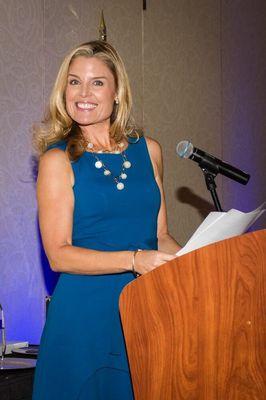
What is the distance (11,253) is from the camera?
11.8 ft

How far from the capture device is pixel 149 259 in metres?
1.83

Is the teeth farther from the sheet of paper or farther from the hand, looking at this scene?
the sheet of paper

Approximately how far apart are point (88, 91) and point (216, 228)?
934 millimetres

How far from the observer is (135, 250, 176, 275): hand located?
1777mm

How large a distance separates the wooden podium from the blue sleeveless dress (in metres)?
0.57

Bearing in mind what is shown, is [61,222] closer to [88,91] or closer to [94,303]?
[94,303]

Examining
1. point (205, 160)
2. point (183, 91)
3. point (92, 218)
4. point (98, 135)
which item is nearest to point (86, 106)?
point (98, 135)

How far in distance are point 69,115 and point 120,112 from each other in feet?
0.75

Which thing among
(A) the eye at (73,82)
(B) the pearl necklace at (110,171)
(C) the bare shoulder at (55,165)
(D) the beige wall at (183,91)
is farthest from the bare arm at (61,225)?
(D) the beige wall at (183,91)

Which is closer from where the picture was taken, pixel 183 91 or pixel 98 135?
pixel 98 135

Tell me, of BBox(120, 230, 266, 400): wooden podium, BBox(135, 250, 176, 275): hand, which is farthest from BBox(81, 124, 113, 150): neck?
BBox(120, 230, 266, 400): wooden podium

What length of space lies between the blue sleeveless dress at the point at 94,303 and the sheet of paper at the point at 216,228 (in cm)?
62

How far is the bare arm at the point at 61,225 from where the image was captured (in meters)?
2.05

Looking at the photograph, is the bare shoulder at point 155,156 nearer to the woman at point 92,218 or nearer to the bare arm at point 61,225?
the woman at point 92,218
